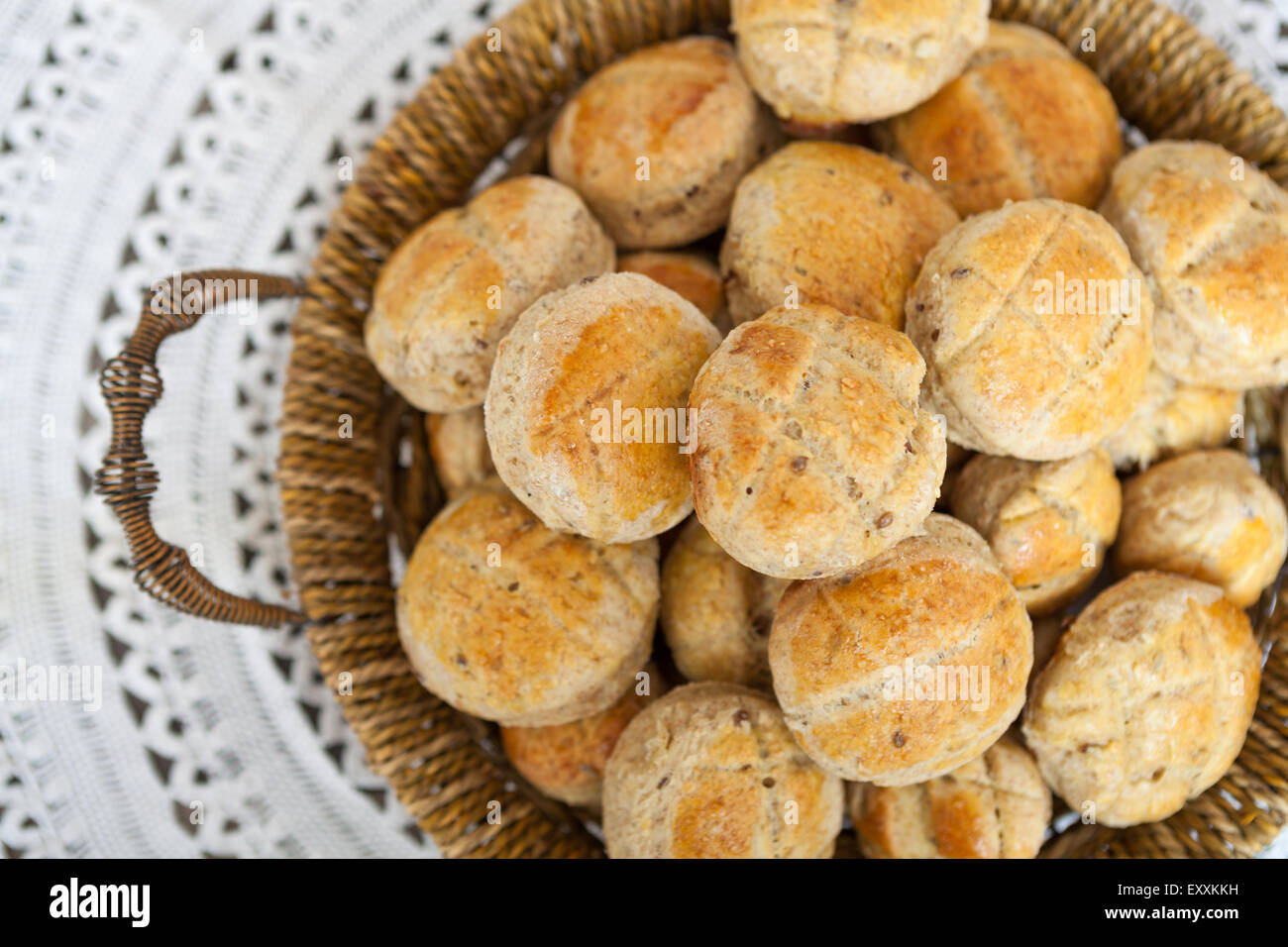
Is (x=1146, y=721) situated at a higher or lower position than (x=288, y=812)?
higher

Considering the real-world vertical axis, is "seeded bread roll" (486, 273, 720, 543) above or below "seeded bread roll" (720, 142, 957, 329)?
below

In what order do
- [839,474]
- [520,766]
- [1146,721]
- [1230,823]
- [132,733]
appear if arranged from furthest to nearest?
1. [132,733]
2. [520,766]
3. [1230,823]
4. [1146,721]
5. [839,474]

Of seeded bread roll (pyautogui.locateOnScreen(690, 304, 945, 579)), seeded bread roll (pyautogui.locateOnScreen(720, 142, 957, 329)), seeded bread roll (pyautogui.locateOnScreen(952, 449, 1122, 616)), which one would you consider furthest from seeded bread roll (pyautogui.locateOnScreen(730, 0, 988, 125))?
seeded bread roll (pyautogui.locateOnScreen(952, 449, 1122, 616))

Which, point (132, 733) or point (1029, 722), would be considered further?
point (132, 733)

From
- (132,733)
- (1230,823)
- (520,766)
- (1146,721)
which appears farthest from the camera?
(132,733)

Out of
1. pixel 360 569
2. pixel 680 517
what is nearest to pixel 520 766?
pixel 360 569

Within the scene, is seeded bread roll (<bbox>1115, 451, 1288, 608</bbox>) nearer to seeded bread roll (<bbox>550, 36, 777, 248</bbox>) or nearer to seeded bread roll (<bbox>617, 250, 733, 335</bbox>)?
seeded bread roll (<bbox>617, 250, 733, 335</bbox>)
